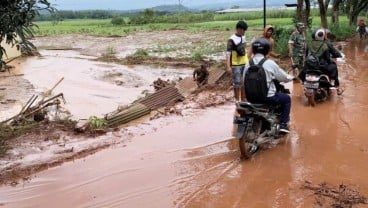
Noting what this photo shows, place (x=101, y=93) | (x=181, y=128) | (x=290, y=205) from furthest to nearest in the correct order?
(x=101, y=93) < (x=181, y=128) < (x=290, y=205)

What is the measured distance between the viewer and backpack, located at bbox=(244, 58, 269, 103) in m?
6.95

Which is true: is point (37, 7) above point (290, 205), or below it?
above

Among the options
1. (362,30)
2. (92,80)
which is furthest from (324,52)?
(362,30)

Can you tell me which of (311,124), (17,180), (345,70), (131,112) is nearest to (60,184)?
(17,180)

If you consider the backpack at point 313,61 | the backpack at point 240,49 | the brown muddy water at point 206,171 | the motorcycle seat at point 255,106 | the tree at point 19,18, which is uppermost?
the tree at point 19,18

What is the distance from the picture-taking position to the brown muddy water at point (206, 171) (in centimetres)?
578

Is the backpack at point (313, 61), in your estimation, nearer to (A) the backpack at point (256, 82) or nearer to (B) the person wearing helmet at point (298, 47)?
(B) the person wearing helmet at point (298, 47)

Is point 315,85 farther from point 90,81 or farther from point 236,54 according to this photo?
point 90,81

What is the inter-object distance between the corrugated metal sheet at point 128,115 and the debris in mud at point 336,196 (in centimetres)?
495

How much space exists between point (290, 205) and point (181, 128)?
164 inches

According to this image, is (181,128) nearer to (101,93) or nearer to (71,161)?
(71,161)

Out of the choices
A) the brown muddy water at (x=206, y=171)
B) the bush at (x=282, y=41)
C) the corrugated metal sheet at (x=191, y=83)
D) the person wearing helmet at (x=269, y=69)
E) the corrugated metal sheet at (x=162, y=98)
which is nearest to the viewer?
the brown muddy water at (x=206, y=171)

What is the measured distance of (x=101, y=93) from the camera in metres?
15.0

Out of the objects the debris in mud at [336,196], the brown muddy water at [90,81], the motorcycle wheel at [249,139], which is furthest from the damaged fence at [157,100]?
the debris in mud at [336,196]
